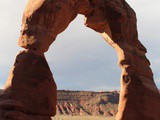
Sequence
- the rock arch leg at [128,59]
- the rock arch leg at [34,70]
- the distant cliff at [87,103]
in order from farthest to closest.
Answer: the distant cliff at [87,103] → the rock arch leg at [128,59] → the rock arch leg at [34,70]

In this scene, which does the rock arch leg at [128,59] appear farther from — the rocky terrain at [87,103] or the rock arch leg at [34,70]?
the rocky terrain at [87,103]

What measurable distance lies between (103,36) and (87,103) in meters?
40.3

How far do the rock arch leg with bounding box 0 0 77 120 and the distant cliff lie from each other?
124 feet

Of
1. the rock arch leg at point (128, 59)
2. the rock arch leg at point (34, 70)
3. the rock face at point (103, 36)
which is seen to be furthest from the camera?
the rock arch leg at point (128, 59)

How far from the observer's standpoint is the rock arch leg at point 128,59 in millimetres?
10719

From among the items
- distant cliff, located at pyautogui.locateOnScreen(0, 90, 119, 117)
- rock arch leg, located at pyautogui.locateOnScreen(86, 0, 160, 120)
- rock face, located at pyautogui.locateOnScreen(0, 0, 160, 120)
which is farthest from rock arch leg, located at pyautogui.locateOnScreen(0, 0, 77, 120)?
distant cliff, located at pyautogui.locateOnScreen(0, 90, 119, 117)

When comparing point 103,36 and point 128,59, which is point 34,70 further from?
point 103,36

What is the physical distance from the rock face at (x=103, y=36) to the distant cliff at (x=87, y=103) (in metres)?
Result: 35.2

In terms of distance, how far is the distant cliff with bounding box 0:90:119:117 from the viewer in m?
47.8

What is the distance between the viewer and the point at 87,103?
51.6m

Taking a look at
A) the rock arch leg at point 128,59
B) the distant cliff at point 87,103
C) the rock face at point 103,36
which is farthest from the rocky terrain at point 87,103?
the rock face at point 103,36

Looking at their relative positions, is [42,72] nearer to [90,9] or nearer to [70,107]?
[90,9]

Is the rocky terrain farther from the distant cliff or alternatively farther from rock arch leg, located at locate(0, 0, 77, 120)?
rock arch leg, located at locate(0, 0, 77, 120)

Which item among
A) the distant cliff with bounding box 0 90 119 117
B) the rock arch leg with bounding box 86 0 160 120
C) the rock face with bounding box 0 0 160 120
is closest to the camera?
the rock face with bounding box 0 0 160 120
